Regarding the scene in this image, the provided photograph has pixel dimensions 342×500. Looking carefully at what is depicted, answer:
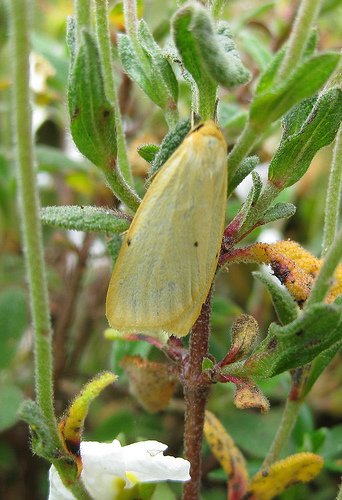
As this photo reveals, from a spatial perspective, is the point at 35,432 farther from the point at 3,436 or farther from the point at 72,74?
the point at 3,436

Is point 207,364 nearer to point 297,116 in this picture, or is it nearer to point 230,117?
point 297,116

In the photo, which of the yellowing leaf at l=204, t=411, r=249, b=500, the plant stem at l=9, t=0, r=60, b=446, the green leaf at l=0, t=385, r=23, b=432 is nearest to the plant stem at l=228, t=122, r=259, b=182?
the plant stem at l=9, t=0, r=60, b=446

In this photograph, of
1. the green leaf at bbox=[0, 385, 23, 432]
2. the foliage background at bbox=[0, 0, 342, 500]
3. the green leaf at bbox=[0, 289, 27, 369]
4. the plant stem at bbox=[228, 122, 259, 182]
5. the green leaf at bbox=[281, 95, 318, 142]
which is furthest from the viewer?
the green leaf at bbox=[0, 289, 27, 369]

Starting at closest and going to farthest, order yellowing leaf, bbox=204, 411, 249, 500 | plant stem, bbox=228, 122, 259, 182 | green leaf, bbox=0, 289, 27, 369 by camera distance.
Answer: plant stem, bbox=228, 122, 259, 182 → yellowing leaf, bbox=204, 411, 249, 500 → green leaf, bbox=0, 289, 27, 369

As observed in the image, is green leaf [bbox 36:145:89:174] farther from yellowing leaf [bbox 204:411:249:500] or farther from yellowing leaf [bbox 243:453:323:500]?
yellowing leaf [bbox 243:453:323:500]

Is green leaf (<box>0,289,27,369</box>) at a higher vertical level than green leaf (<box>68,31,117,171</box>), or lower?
lower

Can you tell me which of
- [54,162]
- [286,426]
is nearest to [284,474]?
[286,426]

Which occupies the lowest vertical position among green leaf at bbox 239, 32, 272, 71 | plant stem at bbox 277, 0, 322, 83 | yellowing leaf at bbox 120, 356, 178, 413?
yellowing leaf at bbox 120, 356, 178, 413

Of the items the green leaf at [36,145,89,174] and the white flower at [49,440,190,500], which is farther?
the green leaf at [36,145,89,174]
